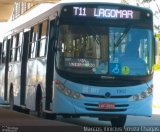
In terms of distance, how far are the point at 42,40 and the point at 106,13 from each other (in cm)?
204

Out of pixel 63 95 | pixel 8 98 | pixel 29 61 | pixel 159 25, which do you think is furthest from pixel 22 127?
pixel 159 25

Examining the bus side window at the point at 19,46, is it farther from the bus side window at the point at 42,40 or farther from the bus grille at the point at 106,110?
the bus grille at the point at 106,110

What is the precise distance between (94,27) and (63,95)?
1804 mm

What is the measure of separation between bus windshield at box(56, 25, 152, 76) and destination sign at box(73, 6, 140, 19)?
31 centimetres

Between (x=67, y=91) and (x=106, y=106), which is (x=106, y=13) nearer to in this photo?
(x=67, y=91)

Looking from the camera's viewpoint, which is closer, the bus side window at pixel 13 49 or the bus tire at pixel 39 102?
→ the bus tire at pixel 39 102

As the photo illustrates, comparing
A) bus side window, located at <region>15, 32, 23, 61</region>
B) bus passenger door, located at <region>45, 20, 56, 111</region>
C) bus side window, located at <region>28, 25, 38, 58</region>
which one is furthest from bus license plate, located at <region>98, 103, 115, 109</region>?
bus side window, located at <region>15, 32, 23, 61</region>

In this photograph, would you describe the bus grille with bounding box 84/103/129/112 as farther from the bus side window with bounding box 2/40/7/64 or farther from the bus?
the bus side window with bounding box 2/40/7/64

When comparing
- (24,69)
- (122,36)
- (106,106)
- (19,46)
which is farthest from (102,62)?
(19,46)

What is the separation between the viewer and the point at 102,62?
46.4 feet

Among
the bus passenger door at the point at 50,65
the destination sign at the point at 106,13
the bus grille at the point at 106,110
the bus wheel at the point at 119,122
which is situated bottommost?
the bus wheel at the point at 119,122

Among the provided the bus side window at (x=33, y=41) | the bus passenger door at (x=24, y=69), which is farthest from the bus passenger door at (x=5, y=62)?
the bus side window at (x=33, y=41)

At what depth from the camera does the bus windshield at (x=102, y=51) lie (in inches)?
555

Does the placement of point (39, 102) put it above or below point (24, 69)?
below
